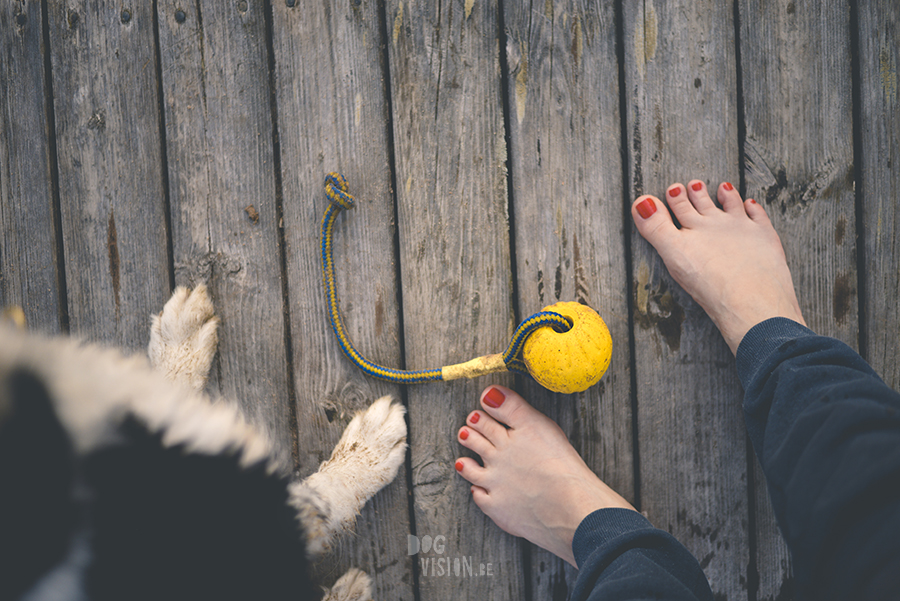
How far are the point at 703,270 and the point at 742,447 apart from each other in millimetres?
436

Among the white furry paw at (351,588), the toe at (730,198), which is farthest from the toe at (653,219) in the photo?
the white furry paw at (351,588)

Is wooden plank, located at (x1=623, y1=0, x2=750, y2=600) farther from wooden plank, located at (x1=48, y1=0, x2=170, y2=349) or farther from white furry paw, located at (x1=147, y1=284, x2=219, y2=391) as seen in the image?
wooden plank, located at (x1=48, y1=0, x2=170, y2=349)

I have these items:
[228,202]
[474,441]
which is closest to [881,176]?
[474,441]

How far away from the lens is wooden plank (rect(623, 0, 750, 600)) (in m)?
1.09

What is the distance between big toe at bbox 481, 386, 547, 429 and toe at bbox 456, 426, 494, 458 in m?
0.06

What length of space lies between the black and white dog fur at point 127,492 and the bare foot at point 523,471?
535 millimetres

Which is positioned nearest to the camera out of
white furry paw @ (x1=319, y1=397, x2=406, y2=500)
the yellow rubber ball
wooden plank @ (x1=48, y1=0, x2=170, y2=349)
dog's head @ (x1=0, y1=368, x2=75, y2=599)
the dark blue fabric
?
dog's head @ (x1=0, y1=368, x2=75, y2=599)

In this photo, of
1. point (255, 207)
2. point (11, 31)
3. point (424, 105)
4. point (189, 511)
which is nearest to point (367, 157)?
point (424, 105)

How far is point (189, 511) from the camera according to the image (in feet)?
1.70

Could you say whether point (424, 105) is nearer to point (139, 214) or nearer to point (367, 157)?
point (367, 157)

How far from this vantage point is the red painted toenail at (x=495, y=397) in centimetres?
111

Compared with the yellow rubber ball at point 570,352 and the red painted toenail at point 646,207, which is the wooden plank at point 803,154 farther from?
the yellow rubber ball at point 570,352

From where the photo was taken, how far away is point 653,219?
109cm

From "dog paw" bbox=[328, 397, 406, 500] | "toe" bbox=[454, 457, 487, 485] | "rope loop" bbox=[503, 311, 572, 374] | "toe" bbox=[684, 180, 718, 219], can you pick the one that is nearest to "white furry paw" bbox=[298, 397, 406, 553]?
"dog paw" bbox=[328, 397, 406, 500]
